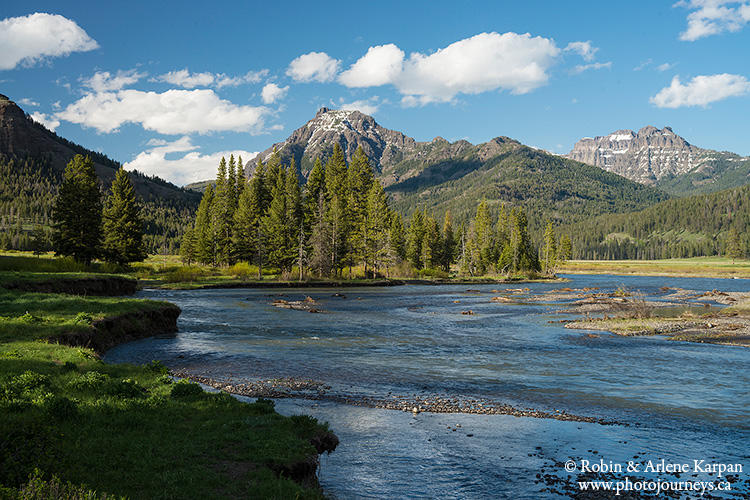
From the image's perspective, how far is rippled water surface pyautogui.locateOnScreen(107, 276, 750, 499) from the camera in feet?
38.5

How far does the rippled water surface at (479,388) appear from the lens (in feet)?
38.5

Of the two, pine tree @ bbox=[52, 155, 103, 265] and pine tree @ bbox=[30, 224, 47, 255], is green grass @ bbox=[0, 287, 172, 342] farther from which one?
pine tree @ bbox=[30, 224, 47, 255]

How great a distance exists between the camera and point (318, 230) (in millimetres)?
84062

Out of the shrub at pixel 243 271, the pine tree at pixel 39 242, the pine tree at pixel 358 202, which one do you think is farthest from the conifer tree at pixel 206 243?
the pine tree at pixel 358 202

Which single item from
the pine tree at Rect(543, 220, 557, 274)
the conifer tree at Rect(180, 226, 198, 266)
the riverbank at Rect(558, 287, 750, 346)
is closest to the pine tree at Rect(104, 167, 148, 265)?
the conifer tree at Rect(180, 226, 198, 266)

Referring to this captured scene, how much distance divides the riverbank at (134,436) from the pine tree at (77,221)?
54.1 m

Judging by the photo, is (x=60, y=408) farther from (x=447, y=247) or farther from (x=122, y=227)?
(x=447, y=247)

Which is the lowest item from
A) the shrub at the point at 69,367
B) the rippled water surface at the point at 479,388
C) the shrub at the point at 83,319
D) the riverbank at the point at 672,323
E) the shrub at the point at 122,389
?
the rippled water surface at the point at 479,388

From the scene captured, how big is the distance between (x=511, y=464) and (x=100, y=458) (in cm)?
946

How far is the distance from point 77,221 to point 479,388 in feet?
214

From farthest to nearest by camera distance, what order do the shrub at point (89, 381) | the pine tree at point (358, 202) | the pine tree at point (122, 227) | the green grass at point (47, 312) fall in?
the pine tree at point (358, 202) < the pine tree at point (122, 227) < the green grass at point (47, 312) < the shrub at point (89, 381)

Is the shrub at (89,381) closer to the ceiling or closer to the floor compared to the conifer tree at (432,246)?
closer to the floor

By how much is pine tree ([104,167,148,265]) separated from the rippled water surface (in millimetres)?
47764

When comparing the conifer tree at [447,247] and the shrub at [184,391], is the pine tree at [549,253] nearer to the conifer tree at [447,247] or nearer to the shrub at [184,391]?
the conifer tree at [447,247]
